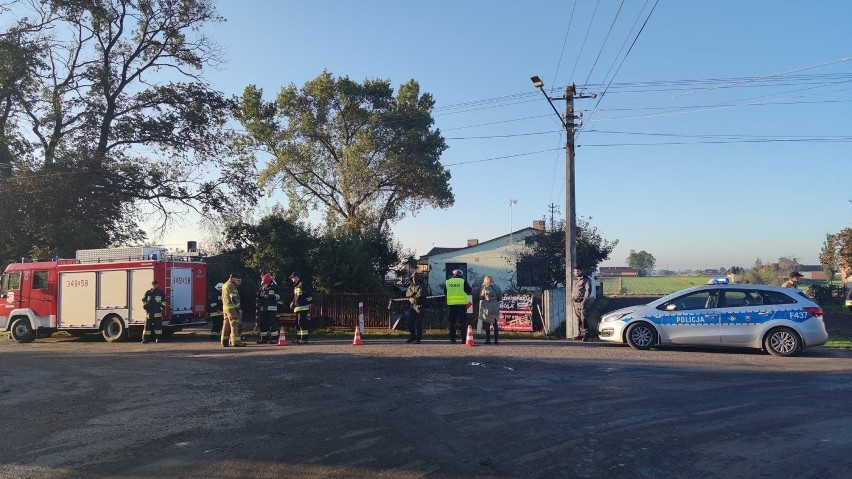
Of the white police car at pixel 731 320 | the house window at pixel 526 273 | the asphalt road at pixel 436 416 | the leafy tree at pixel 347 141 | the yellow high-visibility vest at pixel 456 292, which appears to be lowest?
the asphalt road at pixel 436 416

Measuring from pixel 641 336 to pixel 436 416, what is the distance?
301 inches

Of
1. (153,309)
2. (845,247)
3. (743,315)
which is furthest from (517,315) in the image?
(845,247)

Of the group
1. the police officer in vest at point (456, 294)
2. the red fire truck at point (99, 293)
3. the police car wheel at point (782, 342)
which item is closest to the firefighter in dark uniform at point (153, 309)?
the red fire truck at point (99, 293)

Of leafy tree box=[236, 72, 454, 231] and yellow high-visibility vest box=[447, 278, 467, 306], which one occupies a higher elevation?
leafy tree box=[236, 72, 454, 231]

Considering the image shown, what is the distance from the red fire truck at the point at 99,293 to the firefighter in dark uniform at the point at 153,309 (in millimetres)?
269

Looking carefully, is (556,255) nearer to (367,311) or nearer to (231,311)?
(367,311)

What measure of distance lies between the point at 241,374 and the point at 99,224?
22131mm

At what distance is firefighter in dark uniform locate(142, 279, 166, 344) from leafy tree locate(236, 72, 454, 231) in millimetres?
17545

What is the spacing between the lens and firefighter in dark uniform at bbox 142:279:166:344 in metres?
17.3

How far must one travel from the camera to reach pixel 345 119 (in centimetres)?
3650

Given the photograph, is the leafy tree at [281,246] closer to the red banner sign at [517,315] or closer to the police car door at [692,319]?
the red banner sign at [517,315]

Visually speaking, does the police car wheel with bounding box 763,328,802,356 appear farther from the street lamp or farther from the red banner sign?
the red banner sign

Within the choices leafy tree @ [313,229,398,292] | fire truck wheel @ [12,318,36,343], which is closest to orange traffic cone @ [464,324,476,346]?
leafy tree @ [313,229,398,292]

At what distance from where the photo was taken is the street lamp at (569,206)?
Answer: 17.1m
